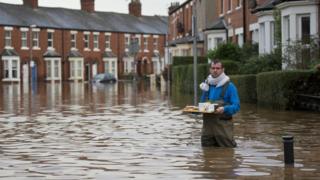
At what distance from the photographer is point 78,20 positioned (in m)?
86.8

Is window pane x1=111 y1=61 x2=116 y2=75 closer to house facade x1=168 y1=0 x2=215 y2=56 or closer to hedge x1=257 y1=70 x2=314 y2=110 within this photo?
house facade x1=168 y1=0 x2=215 y2=56

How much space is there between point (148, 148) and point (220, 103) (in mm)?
1791

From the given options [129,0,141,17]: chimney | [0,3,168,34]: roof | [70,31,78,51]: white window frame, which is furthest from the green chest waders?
[129,0,141,17]: chimney

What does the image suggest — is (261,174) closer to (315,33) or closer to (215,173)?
(215,173)

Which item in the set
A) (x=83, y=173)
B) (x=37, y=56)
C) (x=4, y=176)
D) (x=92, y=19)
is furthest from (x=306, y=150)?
(x=92, y=19)

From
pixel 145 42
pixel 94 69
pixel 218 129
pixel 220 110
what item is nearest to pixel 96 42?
pixel 94 69

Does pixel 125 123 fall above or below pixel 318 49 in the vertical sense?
below

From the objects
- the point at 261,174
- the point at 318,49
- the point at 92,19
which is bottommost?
the point at 261,174

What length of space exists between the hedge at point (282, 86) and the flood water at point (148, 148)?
Result: 40.4 inches

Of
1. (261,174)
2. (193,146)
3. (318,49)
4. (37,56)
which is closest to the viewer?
(261,174)

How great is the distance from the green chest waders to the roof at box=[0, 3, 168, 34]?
216ft

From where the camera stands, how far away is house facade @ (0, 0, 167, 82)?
7769 cm

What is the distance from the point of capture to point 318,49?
2558 centimetres

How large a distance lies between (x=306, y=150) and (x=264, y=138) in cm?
218
